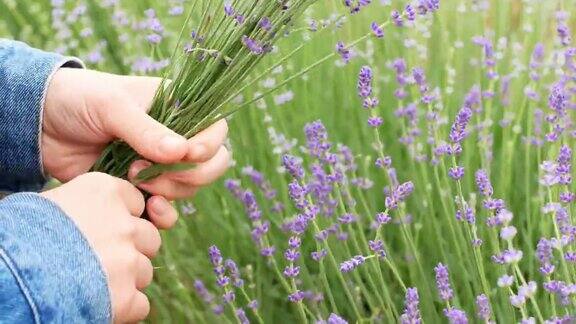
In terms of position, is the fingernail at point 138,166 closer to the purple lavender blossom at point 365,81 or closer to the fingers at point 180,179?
the fingers at point 180,179

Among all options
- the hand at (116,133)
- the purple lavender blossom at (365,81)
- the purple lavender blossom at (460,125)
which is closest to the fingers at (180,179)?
the hand at (116,133)

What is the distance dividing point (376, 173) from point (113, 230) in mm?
900

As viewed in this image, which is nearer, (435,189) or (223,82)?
(223,82)

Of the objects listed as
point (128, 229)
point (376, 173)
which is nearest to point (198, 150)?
point (128, 229)

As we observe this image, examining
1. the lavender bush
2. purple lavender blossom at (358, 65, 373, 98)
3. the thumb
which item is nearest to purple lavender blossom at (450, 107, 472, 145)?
the lavender bush

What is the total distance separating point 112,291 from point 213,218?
721mm

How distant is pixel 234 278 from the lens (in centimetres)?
154

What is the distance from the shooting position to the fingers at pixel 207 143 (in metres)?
1.29

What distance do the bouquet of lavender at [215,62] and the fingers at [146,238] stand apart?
8 centimetres

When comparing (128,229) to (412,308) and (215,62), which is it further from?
(412,308)

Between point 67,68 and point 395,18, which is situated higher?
point 395,18

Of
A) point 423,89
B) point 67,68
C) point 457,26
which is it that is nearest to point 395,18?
point 423,89

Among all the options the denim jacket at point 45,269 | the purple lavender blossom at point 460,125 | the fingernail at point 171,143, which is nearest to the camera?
the denim jacket at point 45,269

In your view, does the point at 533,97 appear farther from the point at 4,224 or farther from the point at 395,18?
the point at 4,224
